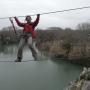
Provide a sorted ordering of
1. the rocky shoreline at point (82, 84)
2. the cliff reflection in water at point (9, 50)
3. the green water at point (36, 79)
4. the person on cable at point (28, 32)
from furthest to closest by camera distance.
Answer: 1. the cliff reflection in water at point (9, 50)
2. the green water at point (36, 79)
3. the rocky shoreline at point (82, 84)
4. the person on cable at point (28, 32)

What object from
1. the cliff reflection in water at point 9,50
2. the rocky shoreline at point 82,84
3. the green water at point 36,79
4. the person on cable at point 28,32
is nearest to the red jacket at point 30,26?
the person on cable at point 28,32

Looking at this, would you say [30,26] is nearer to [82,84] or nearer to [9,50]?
[82,84]

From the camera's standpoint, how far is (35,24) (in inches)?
335

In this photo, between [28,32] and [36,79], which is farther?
[36,79]

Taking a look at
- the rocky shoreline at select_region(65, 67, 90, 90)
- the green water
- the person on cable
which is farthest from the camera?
the green water

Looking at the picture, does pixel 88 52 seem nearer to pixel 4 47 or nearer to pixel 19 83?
pixel 19 83

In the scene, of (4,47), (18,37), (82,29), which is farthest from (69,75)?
(4,47)

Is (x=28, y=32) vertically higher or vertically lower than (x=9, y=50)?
higher

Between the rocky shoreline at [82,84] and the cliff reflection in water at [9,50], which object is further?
the cliff reflection in water at [9,50]

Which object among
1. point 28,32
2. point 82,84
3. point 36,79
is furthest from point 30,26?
point 36,79

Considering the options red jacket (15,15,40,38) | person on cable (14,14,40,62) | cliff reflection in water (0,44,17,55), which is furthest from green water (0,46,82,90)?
cliff reflection in water (0,44,17,55)

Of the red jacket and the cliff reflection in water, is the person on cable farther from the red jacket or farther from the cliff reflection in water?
the cliff reflection in water

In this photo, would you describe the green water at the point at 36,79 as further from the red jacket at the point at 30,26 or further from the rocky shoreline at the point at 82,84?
the red jacket at the point at 30,26

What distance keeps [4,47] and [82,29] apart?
17.0 meters
